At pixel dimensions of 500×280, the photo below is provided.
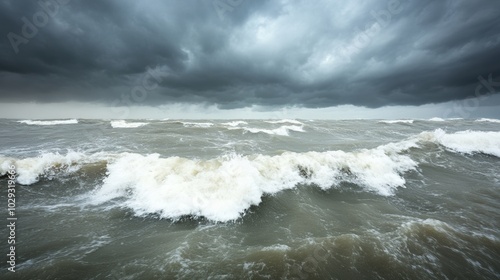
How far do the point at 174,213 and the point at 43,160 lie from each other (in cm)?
747

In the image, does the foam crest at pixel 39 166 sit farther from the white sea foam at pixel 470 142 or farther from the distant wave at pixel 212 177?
the white sea foam at pixel 470 142

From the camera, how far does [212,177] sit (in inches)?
307

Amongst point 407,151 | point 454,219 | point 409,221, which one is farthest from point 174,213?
point 407,151

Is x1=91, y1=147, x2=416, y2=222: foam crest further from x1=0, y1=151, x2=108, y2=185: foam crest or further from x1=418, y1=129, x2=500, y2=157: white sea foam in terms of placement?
x1=418, y1=129, x2=500, y2=157: white sea foam

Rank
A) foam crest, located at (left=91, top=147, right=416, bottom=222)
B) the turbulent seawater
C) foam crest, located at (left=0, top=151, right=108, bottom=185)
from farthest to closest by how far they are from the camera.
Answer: foam crest, located at (left=0, top=151, right=108, bottom=185) < foam crest, located at (left=91, top=147, right=416, bottom=222) < the turbulent seawater

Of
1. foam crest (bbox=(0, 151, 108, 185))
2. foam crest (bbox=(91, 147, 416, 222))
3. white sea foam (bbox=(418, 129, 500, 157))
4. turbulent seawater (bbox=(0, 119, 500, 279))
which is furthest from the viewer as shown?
white sea foam (bbox=(418, 129, 500, 157))

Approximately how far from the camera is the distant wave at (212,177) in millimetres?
6708

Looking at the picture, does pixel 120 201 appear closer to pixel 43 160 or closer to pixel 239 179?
pixel 239 179

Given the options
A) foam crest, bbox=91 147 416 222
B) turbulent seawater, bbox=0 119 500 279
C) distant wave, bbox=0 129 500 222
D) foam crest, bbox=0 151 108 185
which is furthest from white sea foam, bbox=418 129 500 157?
foam crest, bbox=0 151 108 185

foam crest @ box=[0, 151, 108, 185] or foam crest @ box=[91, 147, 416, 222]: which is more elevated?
foam crest @ box=[0, 151, 108, 185]

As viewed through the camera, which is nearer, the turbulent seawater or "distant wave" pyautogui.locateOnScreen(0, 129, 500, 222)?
the turbulent seawater

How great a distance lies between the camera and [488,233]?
211 inches

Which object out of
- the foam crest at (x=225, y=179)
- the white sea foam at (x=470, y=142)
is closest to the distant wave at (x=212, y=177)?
the foam crest at (x=225, y=179)

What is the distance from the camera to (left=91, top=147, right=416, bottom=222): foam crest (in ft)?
21.8
